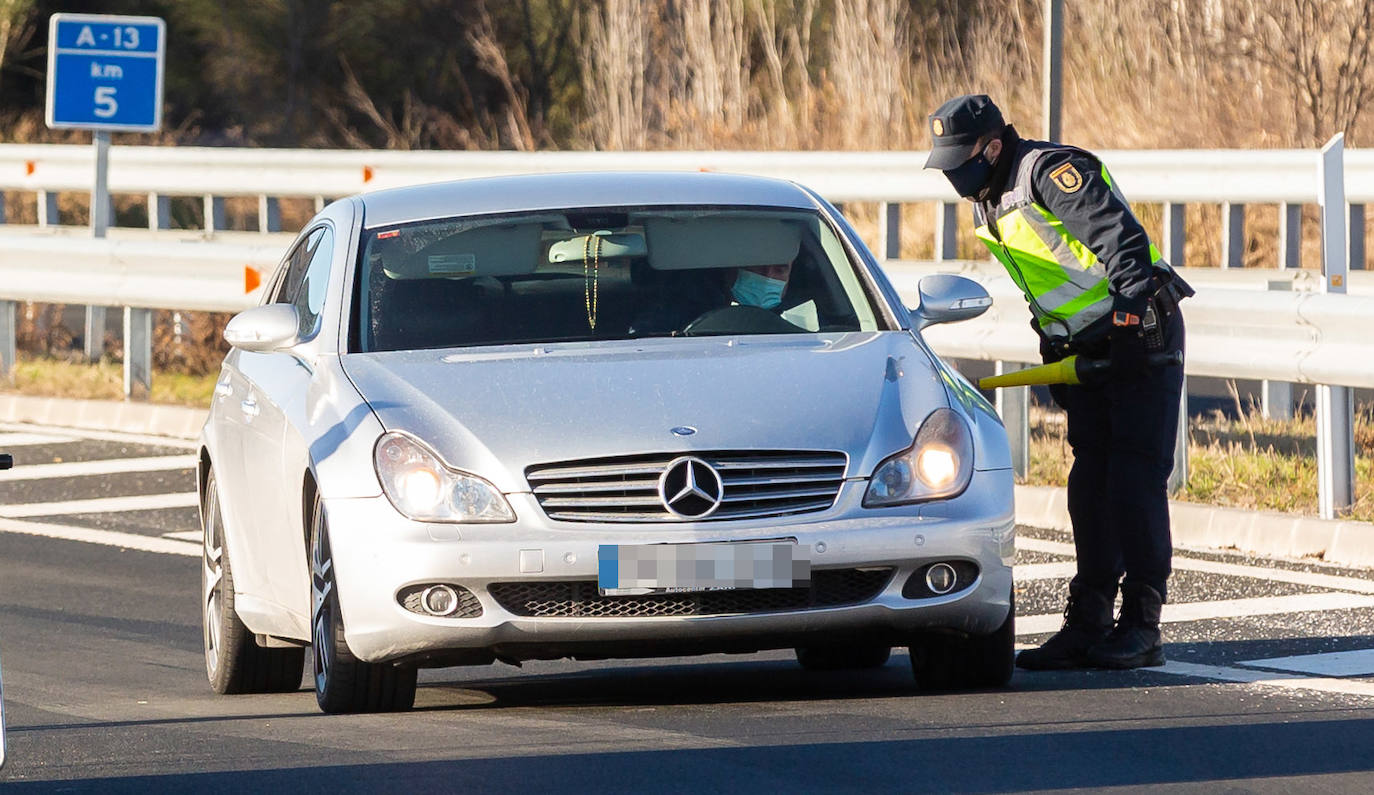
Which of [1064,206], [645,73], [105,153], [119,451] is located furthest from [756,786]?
[645,73]

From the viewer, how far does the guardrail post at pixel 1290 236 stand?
1584 cm

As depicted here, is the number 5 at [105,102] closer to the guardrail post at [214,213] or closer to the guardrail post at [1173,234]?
the guardrail post at [214,213]

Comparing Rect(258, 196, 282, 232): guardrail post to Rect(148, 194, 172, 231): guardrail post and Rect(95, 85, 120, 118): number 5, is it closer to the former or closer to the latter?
Rect(148, 194, 172, 231): guardrail post

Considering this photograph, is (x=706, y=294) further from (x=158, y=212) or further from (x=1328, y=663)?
(x=158, y=212)

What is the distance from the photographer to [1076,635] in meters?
8.09

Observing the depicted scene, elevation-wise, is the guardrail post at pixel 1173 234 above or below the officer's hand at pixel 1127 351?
above

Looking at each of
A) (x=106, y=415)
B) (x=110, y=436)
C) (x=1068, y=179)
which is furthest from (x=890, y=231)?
(x=1068, y=179)

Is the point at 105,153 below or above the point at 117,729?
above

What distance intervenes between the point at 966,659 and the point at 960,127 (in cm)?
154

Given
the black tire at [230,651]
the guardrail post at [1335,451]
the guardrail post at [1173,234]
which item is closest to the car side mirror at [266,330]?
the black tire at [230,651]

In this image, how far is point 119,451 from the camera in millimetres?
14648

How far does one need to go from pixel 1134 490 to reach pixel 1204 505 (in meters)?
3.05

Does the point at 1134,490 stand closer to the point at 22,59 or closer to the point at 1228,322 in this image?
the point at 1228,322

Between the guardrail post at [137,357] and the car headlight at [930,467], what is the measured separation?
942 cm
